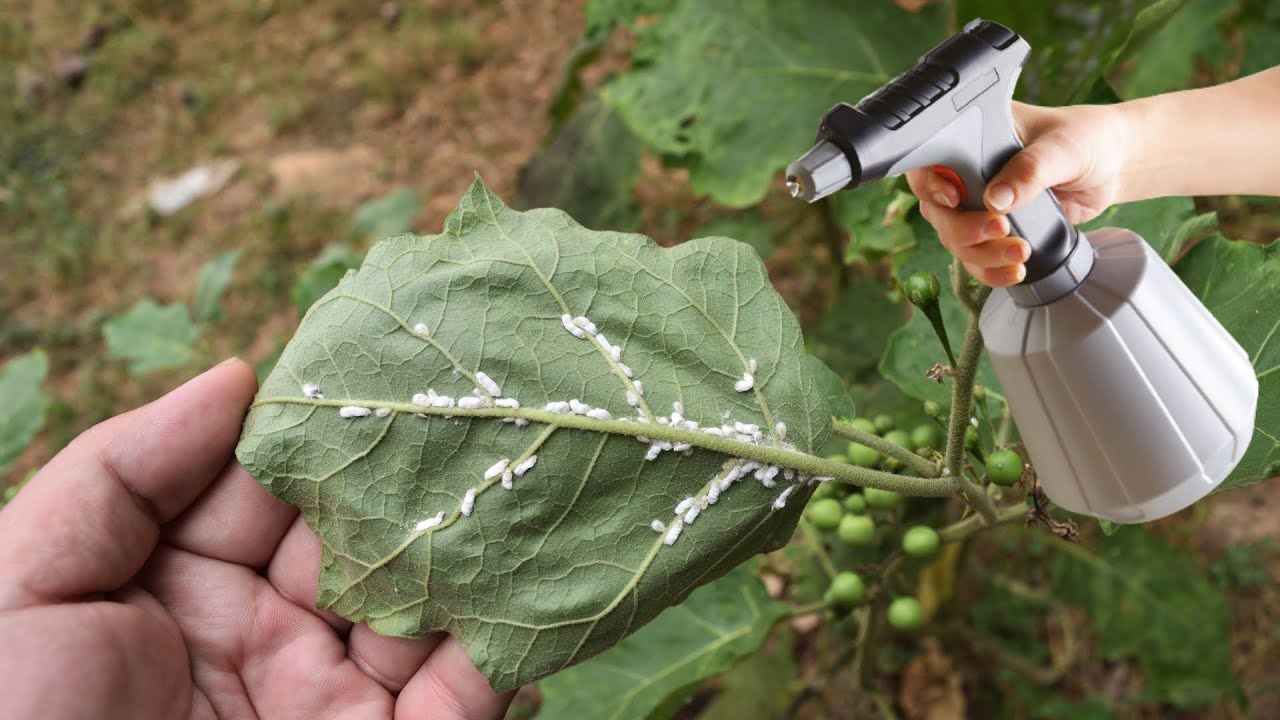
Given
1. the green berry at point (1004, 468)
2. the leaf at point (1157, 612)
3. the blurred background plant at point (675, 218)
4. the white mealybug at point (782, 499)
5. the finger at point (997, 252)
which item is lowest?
the leaf at point (1157, 612)

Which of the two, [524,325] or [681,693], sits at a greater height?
[524,325]

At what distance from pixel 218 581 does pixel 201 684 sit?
20 centimetres

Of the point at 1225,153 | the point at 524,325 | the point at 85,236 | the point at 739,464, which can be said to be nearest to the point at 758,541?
the point at 739,464

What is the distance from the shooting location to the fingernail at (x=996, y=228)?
1.14m

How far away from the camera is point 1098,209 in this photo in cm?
143

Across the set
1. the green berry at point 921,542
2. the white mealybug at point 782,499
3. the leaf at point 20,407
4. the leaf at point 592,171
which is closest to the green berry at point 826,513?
the green berry at point 921,542

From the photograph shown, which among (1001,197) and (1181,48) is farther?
(1181,48)

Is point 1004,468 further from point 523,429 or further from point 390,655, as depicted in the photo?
point 390,655

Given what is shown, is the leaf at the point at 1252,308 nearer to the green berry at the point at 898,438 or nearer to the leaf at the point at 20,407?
the green berry at the point at 898,438

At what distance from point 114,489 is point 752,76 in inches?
72.9

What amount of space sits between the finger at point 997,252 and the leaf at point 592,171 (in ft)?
7.32

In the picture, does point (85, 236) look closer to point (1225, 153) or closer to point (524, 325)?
point (524, 325)

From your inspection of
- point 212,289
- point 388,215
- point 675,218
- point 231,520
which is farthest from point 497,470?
point 675,218

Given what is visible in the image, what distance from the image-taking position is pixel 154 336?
3166 millimetres
